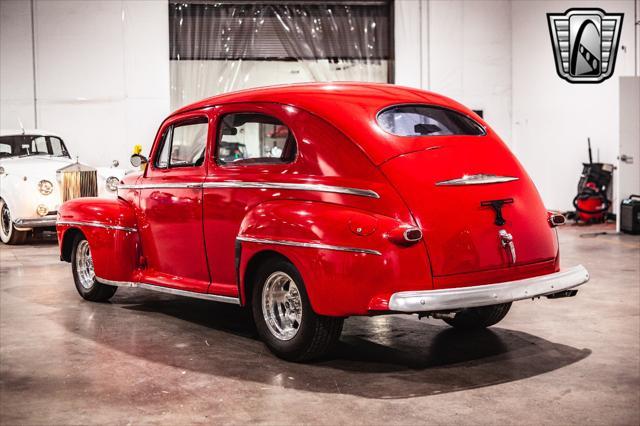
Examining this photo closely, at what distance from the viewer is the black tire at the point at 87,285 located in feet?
23.0

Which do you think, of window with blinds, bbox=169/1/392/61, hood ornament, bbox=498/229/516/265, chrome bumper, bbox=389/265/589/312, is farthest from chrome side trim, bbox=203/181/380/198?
window with blinds, bbox=169/1/392/61

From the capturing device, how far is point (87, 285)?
714 centimetres

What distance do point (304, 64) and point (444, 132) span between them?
493 inches

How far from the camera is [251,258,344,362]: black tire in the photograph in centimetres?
473

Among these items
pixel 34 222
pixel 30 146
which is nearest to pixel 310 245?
pixel 34 222

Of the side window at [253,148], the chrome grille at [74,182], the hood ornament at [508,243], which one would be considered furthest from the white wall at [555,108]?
the hood ornament at [508,243]

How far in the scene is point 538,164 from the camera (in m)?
17.4

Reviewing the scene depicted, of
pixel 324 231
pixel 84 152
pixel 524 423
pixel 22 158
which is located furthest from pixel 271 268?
pixel 84 152

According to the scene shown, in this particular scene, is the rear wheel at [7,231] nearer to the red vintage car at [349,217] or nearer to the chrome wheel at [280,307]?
the red vintage car at [349,217]

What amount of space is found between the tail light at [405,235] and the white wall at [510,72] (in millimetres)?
13506

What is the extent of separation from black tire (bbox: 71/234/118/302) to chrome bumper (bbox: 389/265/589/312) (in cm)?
349

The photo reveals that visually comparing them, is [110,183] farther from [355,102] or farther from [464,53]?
[464,53]

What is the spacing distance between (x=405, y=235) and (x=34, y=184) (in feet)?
29.0

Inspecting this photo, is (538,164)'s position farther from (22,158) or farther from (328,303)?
(328,303)
